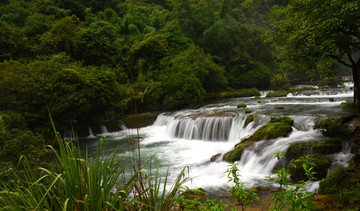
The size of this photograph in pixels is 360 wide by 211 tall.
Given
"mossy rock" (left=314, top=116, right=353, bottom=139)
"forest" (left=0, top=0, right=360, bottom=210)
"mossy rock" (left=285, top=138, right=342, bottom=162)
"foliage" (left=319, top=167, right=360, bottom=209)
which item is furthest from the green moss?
"foliage" (left=319, top=167, right=360, bottom=209)

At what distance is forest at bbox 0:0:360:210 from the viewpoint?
6.40 metres

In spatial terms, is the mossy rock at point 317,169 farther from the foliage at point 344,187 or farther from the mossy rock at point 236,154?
the mossy rock at point 236,154

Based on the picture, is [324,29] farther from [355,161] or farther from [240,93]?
[240,93]

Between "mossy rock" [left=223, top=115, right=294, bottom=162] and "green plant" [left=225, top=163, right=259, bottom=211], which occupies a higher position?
"green plant" [left=225, top=163, right=259, bottom=211]

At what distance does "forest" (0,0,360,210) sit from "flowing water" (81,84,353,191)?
7.29 ft

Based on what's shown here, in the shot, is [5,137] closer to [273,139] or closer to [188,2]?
[273,139]

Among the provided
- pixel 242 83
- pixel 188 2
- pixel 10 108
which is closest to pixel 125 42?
pixel 188 2

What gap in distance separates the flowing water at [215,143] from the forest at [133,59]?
7.29 ft

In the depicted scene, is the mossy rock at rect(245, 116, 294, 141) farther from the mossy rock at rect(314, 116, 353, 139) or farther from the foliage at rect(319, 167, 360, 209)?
the foliage at rect(319, 167, 360, 209)

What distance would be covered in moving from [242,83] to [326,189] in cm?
2297

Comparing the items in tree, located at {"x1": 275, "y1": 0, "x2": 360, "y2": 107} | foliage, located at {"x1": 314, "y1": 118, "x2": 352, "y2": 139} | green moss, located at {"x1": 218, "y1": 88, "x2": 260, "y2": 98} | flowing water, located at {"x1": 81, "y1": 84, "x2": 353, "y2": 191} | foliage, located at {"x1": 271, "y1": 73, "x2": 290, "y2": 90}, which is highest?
tree, located at {"x1": 275, "y1": 0, "x2": 360, "y2": 107}

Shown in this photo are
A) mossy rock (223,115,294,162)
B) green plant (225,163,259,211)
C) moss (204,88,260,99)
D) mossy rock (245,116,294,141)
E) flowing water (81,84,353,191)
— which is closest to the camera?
green plant (225,163,259,211)

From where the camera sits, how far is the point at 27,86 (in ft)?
37.0

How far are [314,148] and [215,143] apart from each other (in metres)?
5.48
